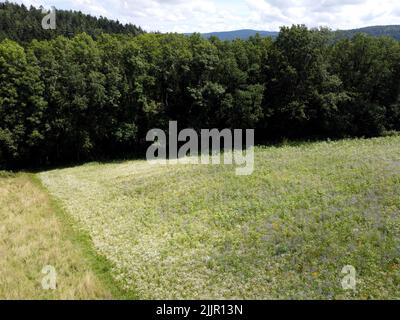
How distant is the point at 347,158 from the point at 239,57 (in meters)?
26.3

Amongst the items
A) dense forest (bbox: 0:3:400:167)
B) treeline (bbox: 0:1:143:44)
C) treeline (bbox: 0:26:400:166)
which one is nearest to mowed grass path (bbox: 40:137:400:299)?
dense forest (bbox: 0:3:400:167)

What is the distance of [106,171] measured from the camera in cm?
4244

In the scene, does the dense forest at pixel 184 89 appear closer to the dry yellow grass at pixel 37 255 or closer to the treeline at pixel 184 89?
the treeline at pixel 184 89

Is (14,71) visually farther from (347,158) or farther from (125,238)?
(347,158)

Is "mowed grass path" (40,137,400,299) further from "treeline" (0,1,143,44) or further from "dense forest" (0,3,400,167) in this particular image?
"treeline" (0,1,143,44)

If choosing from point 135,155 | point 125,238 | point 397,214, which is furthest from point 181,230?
point 135,155

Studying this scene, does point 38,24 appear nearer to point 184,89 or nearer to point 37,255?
point 184,89

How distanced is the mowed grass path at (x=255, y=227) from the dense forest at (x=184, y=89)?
14.4 meters

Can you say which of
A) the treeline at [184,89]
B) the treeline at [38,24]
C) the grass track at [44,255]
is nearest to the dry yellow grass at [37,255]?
the grass track at [44,255]

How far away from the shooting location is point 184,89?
5397 cm

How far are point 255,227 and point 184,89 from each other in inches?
1390

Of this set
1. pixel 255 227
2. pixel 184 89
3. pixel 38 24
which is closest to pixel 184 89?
pixel 184 89

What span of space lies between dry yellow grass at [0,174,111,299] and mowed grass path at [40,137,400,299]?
149 cm

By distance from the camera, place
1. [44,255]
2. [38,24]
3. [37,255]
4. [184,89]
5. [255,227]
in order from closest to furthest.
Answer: [44,255] → [37,255] → [255,227] → [184,89] → [38,24]
